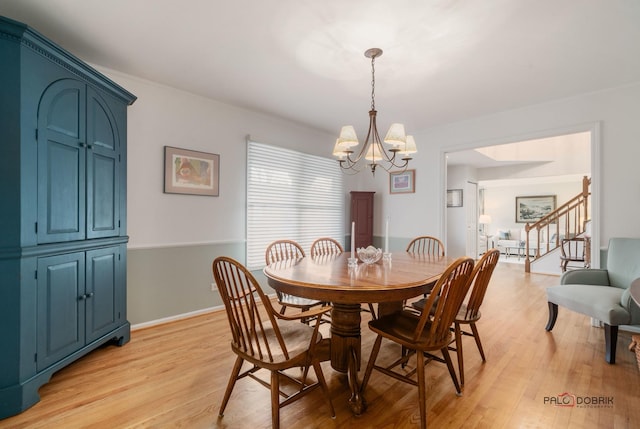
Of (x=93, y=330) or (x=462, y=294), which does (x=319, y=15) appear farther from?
(x=93, y=330)

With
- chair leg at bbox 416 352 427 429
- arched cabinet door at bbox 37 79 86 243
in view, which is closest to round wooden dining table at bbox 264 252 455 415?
chair leg at bbox 416 352 427 429

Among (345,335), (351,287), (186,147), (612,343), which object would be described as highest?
(186,147)

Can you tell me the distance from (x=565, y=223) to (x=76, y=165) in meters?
9.28

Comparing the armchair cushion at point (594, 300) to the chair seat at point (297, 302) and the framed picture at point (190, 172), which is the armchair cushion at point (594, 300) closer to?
the chair seat at point (297, 302)

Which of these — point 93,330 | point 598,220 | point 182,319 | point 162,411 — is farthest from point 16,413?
point 598,220

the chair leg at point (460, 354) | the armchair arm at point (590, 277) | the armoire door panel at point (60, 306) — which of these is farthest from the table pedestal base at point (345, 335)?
the armchair arm at point (590, 277)

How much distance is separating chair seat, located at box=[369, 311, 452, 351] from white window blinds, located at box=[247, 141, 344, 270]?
227 cm

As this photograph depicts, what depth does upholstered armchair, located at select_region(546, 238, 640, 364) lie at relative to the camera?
2.31 m

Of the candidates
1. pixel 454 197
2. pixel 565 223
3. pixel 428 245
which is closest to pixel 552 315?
pixel 428 245

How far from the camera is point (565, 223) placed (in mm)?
7266

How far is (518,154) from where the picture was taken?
709cm

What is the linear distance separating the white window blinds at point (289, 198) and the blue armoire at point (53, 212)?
1.54m

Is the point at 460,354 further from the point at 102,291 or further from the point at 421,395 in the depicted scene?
the point at 102,291

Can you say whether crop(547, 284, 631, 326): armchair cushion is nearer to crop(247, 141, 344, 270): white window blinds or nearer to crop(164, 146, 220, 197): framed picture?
crop(247, 141, 344, 270): white window blinds
